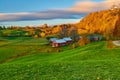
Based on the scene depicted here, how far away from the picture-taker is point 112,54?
37062 millimetres

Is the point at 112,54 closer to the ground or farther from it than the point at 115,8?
closer to the ground

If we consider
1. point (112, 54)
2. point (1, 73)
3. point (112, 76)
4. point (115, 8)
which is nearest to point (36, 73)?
point (1, 73)

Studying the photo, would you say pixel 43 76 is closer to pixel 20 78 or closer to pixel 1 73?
pixel 20 78

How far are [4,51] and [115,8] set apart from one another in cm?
5526

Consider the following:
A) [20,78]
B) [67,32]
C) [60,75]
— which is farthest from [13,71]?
[67,32]

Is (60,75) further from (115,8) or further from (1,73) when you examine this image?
(115,8)

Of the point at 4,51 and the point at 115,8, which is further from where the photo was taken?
the point at 4,51

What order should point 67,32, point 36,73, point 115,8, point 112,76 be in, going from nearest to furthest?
point 112,76
point 36,73
point 115,8
point 67,32

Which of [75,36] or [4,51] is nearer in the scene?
[4,51]

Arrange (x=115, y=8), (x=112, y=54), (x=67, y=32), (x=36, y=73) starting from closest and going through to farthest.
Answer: (x=36, y=73)
(x=112, y=54)
(x=115, y=8)
(x=67, y=32)

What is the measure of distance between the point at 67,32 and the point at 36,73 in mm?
153668

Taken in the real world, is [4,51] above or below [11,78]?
below

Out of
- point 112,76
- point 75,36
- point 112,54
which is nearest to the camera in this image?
point 112,76

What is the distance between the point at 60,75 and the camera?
18.1 m
